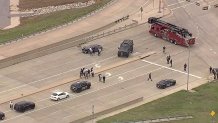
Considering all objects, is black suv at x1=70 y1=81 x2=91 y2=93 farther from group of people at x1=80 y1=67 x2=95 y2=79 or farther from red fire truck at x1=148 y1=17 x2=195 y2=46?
red fire truck at x1=148 y1=17 x2=195 y2=46

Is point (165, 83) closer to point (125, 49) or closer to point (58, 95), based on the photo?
point (125, 49)

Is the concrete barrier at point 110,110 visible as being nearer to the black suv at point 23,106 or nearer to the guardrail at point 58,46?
the black suv at point 23,106

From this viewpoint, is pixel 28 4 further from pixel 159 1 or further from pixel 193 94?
pixel 193 94

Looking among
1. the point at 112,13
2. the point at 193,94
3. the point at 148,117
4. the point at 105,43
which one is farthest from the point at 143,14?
the point at 148,117

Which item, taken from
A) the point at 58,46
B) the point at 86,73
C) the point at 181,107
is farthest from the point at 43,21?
the point at 181,107

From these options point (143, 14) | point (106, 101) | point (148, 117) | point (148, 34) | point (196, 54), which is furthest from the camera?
point (143, 14)

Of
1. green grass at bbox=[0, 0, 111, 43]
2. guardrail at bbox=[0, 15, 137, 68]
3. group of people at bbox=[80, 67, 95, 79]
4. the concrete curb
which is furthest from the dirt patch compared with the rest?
group of people at bbox=[80, 67, 95, 79]

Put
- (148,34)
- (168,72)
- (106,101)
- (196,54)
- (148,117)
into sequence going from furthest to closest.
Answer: (148,34)
(196,54)
(168,72)
(106,101)
(148,117)

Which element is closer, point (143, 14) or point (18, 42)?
point (18, 42)
